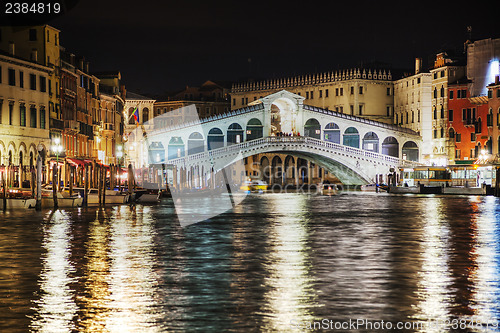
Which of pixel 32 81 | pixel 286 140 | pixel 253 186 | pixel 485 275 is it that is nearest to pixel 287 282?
pixel 485 275

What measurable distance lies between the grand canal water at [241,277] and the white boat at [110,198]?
44.9 feet

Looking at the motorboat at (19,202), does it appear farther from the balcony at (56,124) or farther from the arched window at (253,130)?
the arched window at (253,130)

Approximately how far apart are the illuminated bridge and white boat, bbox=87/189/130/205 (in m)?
23.3

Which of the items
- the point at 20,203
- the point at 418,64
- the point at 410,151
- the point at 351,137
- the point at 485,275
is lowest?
the point at 485,275

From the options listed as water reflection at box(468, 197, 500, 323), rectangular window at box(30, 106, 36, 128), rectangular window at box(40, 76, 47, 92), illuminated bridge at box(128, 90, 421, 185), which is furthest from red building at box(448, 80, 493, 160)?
water reflection at box(468, 197, 500, 323)

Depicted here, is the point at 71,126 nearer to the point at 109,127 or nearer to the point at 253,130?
the point at 109,127

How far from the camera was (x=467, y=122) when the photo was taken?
64812 mm

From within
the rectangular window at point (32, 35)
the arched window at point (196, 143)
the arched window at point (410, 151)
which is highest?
the rectangular window at point (32, 35)

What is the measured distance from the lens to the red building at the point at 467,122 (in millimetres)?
62125

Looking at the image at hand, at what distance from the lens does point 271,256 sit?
15891mm

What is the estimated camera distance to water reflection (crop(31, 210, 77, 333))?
31.4ft

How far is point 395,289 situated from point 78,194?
25.8m

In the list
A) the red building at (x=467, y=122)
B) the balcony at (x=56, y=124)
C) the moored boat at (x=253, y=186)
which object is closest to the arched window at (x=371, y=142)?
the red building at (x=467, y=122)

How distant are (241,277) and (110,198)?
85.0 feet
